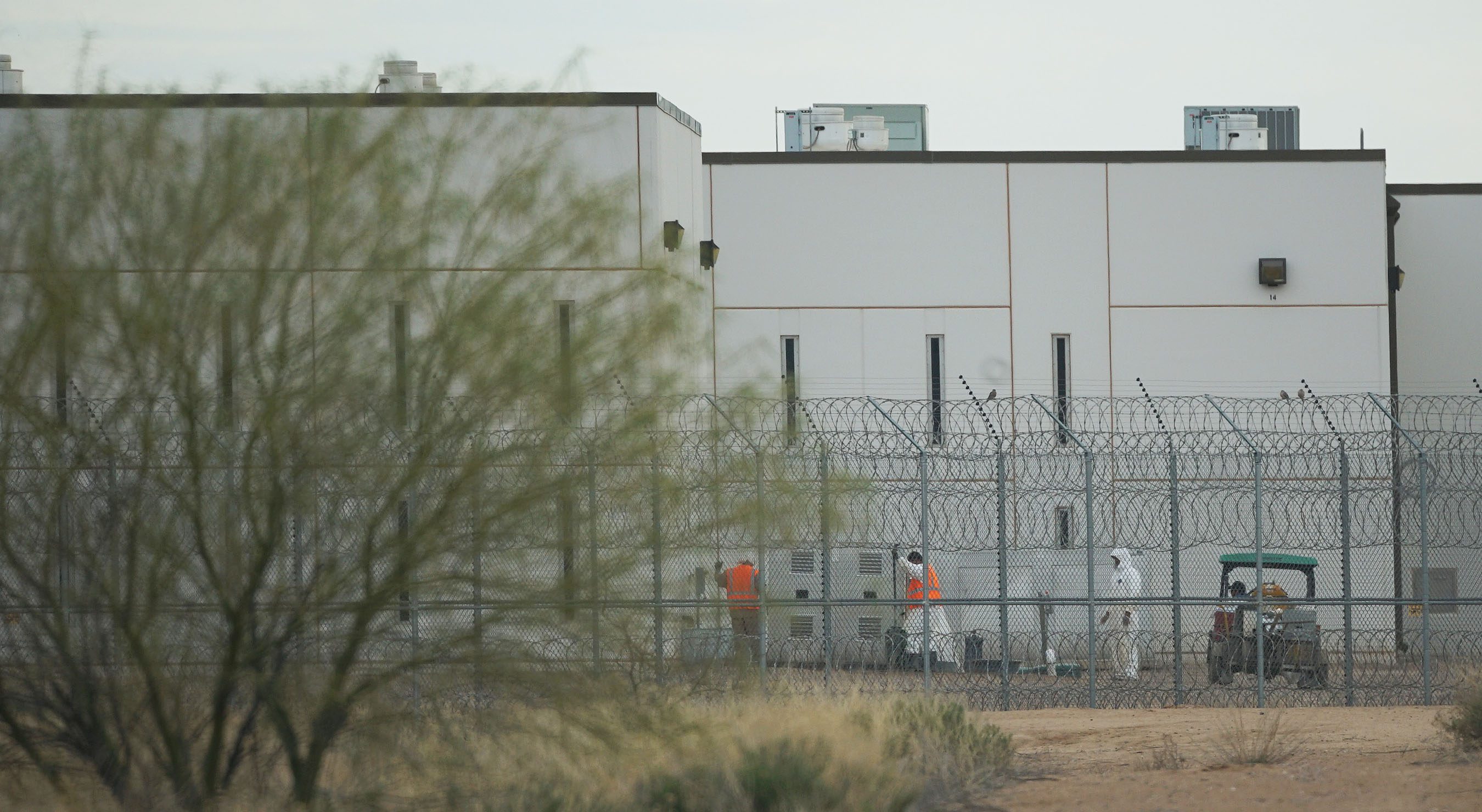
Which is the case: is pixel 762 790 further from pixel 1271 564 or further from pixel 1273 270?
pixel 1273 270

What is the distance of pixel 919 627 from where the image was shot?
744 inches

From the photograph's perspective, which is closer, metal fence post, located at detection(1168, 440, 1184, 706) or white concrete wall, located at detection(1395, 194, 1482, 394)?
metal fence post, located at detection(1168, 440, 1184, 706)

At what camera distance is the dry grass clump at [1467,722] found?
1220 centimetres

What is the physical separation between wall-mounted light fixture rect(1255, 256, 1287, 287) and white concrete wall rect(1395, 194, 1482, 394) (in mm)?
3407

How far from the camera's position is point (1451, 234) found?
25.8 metres

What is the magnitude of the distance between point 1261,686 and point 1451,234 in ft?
42.5

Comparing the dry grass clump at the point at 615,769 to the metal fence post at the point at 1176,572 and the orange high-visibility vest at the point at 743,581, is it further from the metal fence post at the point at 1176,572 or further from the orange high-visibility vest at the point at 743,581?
the orange high-visibility vest at the point at 743,581

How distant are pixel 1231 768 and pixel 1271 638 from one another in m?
5.85

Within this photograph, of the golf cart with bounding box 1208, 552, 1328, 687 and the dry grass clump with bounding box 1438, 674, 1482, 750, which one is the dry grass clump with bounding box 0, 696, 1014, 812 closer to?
A: the dry grass clump with bounding box 1438, 674, 1482, 750

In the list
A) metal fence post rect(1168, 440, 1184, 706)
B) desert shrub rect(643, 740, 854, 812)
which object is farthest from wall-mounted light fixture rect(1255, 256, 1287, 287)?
desert shrub rect(643, 740, 854, 812)

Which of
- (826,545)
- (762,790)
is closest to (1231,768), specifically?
(826,545)

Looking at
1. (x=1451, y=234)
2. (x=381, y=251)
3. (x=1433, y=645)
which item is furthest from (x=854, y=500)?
(x=1451, y=234)

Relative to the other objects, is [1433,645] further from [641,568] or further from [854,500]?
[641,568]

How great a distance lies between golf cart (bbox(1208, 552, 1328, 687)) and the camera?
16.5 meters
